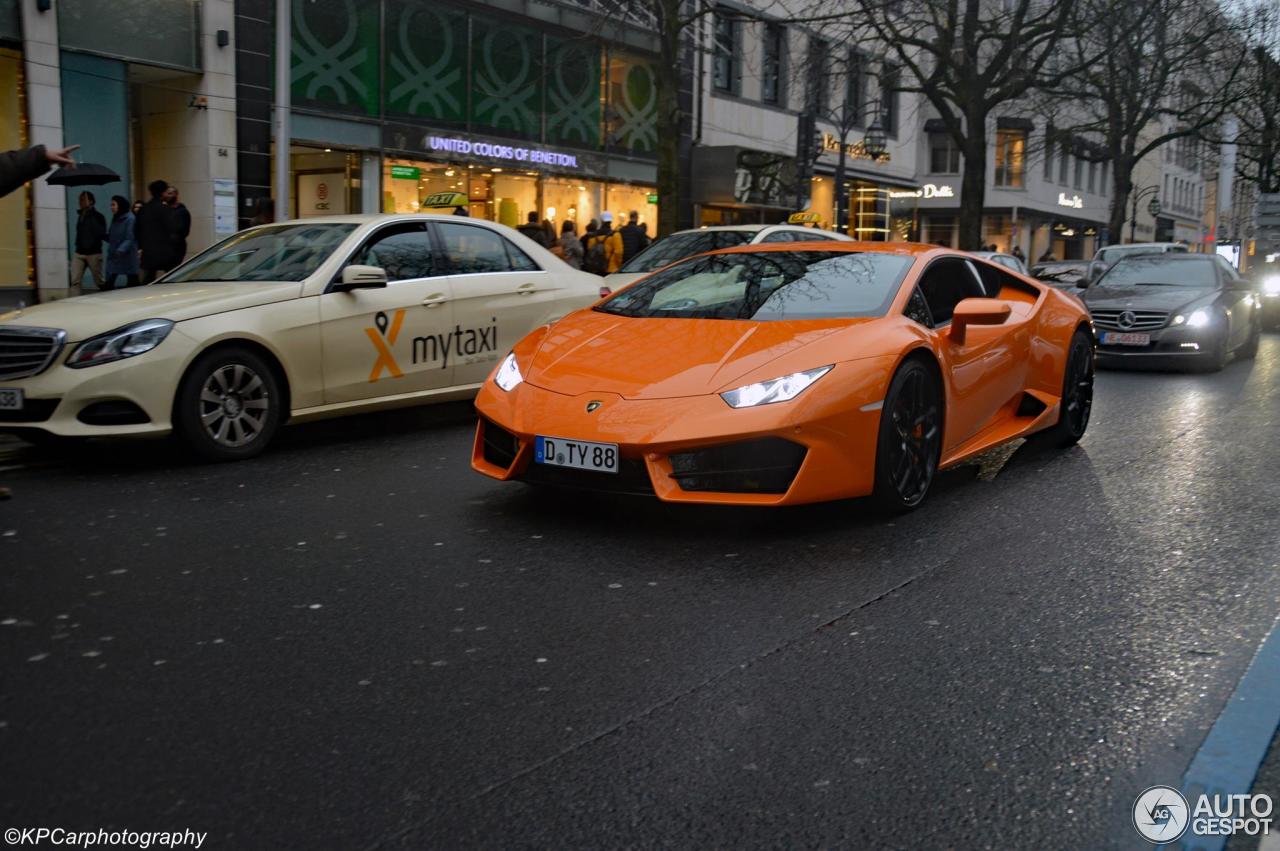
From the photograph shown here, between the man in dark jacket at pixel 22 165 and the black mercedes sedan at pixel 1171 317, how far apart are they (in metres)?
11.3

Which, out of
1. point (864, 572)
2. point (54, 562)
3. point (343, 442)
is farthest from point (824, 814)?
point (343, 442)

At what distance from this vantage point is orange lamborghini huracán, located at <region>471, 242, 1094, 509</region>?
4.81 m

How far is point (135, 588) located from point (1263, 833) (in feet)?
12.0

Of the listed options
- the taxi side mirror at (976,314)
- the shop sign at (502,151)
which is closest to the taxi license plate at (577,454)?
the taxi side mirror at (976,314)

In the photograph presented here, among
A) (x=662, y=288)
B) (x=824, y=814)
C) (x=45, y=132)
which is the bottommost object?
(x=824, y=814)

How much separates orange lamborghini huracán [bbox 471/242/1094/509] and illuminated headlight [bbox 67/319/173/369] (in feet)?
7.06

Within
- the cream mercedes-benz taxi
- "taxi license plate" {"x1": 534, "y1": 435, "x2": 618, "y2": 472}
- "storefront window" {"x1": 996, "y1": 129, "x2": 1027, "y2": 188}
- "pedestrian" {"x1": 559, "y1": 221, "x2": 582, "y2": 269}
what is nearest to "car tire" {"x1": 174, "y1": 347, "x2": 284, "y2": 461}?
the cream mercedes-benz taxi

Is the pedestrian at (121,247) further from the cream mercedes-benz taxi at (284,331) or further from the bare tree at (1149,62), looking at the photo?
the bare tree at (1149,62)

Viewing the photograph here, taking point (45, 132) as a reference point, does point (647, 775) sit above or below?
below

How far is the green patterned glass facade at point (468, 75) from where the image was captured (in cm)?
2039

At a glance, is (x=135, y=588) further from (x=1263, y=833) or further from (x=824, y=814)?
(x=1263, y=833)

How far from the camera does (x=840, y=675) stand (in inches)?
139

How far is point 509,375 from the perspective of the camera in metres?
5.60

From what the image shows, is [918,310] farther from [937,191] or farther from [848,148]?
[937,191]
